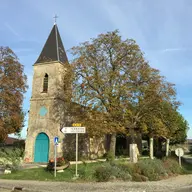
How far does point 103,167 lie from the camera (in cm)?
1193

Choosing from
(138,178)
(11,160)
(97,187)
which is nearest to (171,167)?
(138,178)

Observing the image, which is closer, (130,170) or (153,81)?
(130,170)

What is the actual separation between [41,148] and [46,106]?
12.9ft

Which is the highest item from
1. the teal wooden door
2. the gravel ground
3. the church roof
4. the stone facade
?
the church roof

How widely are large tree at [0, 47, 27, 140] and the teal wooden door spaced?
271cm

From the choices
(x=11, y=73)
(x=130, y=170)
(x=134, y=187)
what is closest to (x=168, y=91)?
(x=130, y=170)

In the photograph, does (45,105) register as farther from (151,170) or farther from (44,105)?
(151,170)

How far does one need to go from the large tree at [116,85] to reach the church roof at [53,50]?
374cm

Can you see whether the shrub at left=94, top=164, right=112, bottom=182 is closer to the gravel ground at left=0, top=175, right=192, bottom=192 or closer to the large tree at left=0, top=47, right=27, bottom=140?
the gravel ground at left=0, top=175, right=192, bottom=192

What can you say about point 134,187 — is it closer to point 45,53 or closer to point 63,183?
point 63,183

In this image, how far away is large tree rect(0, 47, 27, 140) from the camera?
70.1 feet

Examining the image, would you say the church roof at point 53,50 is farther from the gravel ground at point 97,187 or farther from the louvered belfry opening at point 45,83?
the gravel ground at point 97,187

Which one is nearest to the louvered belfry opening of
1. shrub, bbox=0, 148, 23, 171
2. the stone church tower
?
the stone church tower

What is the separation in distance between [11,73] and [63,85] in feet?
17.4
